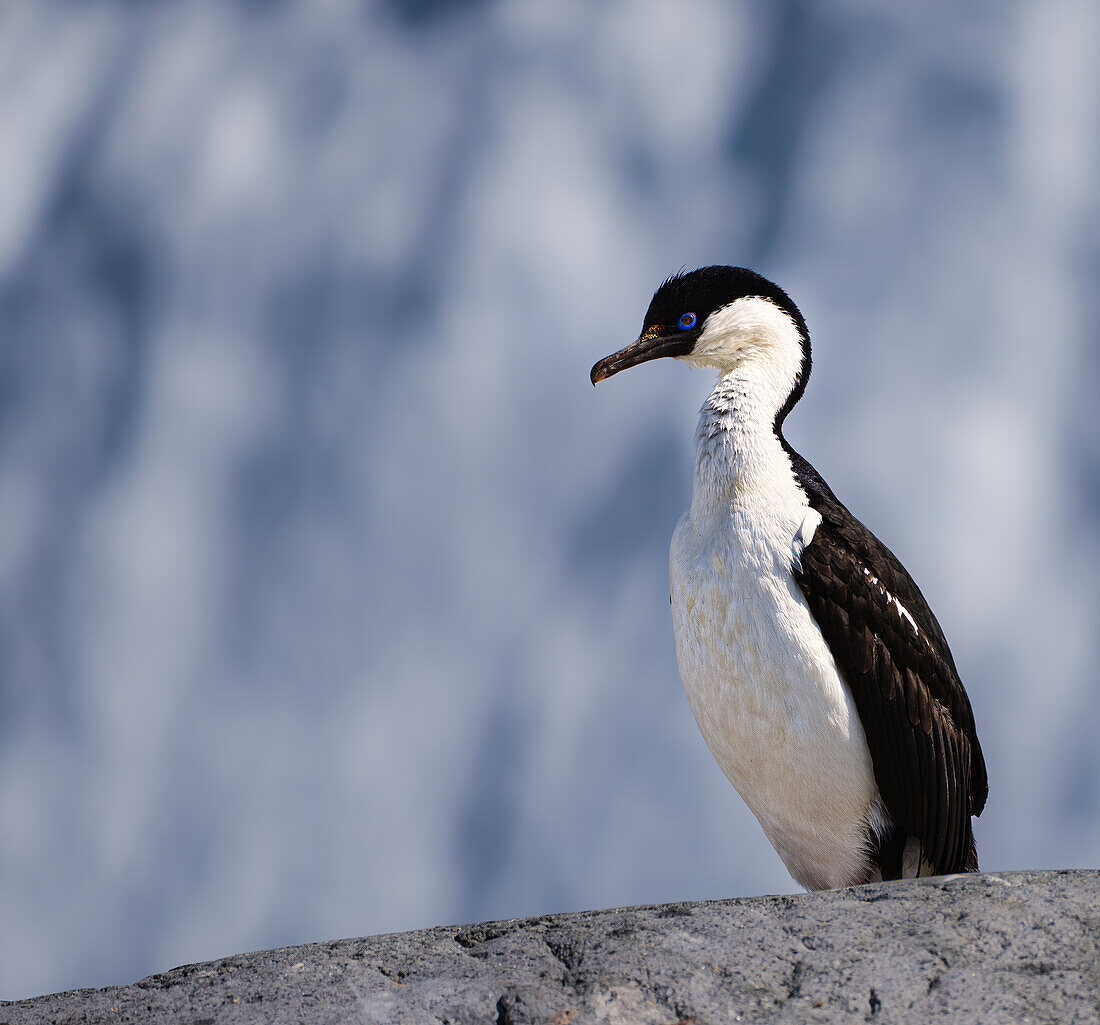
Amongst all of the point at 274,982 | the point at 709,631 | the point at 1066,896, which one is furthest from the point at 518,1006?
the point at 709,631

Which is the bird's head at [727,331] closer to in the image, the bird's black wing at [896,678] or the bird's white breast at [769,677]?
the bird's white breast at [769,677]

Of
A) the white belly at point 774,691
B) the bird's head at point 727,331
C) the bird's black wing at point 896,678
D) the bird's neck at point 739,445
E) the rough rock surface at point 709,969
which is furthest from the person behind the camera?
the bird's head at point 727,331

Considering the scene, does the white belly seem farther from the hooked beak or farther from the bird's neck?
the hooked beak

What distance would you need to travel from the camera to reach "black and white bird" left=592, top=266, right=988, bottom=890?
18.7 ft

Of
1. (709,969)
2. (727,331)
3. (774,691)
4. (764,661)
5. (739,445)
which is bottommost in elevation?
(709,969)

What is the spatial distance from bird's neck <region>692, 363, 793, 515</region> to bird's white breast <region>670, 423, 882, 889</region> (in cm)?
1

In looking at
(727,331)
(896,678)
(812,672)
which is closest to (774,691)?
(812,672)

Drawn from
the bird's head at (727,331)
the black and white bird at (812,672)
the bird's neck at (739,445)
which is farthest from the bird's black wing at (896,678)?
the bird's head at (727,331)

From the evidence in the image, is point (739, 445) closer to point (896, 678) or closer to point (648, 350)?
point (648, 350)

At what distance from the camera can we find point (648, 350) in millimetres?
7047

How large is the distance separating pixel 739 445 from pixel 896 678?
144 cm

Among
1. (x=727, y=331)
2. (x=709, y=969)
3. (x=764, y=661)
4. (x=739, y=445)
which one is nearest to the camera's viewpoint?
(x=709, y=969)

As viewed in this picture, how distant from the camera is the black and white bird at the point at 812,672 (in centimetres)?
571

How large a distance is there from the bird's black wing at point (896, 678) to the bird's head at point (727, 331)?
34.5 inches
